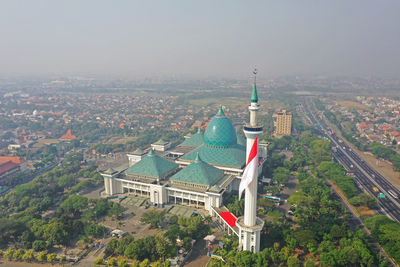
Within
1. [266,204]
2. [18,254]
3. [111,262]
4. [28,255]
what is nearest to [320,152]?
[266,204]

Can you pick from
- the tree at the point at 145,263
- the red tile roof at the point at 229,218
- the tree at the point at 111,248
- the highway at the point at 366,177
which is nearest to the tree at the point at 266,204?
the red tile roof at the point at 229,218

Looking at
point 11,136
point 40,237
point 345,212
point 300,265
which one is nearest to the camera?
point 300,265

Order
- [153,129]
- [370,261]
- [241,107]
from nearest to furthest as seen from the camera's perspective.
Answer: [370,261], [153,129], [241,107]

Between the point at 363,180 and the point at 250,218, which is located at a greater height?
the point at 250,218

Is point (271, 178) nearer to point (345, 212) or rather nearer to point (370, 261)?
point (345, 212)

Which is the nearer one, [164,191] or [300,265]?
[300,265]

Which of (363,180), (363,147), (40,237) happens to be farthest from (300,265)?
(363,147)

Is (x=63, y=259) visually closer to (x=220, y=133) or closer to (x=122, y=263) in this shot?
(x=122, y=263)

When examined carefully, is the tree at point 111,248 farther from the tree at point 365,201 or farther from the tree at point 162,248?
the tree at point 365,201
